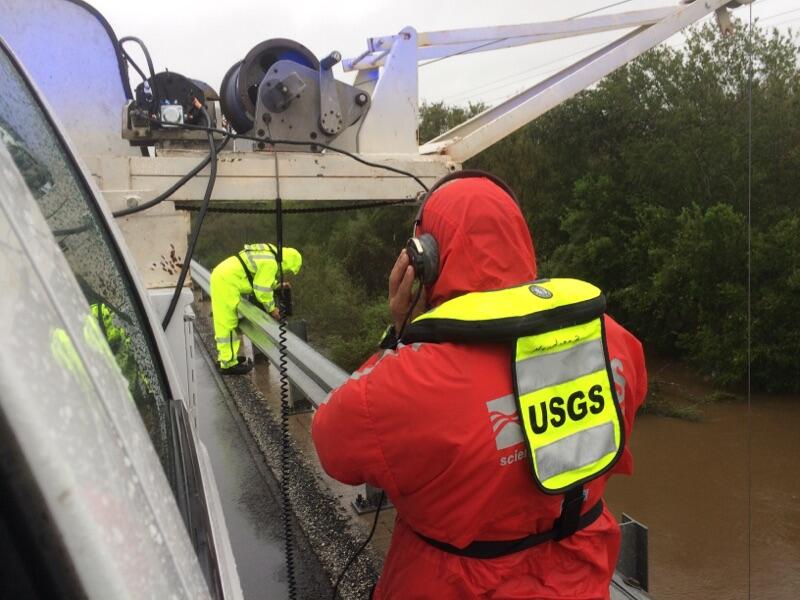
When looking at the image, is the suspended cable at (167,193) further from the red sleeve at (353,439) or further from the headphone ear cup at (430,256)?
the red sleeve at (353,439)

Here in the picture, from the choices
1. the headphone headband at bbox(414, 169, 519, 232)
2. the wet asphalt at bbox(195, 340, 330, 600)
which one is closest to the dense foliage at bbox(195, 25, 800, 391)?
the wet asphalt at bbox(195, 340, 330, 600)

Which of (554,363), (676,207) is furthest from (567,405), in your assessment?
(676,207)

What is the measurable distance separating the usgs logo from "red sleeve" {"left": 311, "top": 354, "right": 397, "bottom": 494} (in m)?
0.38

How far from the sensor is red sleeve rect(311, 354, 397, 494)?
5.28 ft

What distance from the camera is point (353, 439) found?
5.35ft

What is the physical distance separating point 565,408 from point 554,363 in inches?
4.9

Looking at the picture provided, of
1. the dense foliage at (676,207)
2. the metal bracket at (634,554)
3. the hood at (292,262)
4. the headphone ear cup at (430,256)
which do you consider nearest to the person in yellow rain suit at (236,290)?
the hood at (292,262)

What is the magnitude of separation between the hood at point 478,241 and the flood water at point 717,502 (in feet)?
6.29

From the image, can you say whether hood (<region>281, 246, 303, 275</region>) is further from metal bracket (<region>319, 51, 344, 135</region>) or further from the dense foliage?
metal bracket (<region>319, 51, 344, 135</region>)

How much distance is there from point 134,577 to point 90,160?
2215 millimetres

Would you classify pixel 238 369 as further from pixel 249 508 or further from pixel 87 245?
pixel 87 245

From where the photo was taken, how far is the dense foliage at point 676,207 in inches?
372

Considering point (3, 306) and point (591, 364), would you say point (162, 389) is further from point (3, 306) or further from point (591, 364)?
point (3, 306)

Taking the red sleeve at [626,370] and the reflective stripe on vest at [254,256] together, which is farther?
the reflective stripe on vest at [254,256]
